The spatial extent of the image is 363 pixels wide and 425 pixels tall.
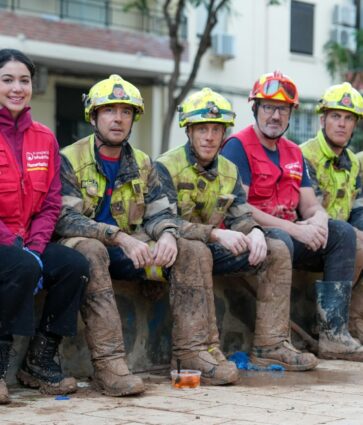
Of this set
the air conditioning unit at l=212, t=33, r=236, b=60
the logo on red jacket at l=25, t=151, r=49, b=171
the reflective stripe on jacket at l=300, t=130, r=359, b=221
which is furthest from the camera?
the air conditioning unit at l=212, t=33, r=236, b=60

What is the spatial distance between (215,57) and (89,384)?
2157cm

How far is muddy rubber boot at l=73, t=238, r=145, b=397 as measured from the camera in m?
5.93

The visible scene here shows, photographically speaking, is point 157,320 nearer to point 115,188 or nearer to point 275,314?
point 275,314

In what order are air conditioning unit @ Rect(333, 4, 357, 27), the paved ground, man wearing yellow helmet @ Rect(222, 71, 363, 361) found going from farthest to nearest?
air conditioning unit @ Rect(333, 4, 357, 27)
man wearing yellow helmet @ Rect(222, 71, 363, 361)
the paved ground

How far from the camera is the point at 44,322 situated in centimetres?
588

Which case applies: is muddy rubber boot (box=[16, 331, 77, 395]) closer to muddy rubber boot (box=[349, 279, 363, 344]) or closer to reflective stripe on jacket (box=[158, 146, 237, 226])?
reflective stripe on jacket (box=[158, 146, 237, 226])

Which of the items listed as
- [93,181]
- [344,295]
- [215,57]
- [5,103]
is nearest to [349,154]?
[344,295]

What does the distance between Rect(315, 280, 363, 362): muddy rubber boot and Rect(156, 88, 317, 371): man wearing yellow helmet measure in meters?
0.63

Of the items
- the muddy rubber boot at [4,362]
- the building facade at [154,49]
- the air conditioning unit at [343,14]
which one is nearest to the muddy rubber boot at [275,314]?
the muddy rubber boot at [4,362]

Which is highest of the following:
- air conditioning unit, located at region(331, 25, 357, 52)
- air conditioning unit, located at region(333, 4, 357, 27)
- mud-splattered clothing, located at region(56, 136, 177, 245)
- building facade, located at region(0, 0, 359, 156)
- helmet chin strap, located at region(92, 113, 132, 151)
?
air conditioning unit, located at region(333, 4, 357, 27)

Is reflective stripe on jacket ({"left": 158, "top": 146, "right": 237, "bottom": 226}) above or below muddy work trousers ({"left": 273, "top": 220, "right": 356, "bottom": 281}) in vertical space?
above

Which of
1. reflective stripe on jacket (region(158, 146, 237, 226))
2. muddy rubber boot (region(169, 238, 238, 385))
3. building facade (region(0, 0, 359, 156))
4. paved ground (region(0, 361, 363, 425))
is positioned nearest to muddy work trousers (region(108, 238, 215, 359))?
muddy rubber boot (region(169, 238, 238, 385))

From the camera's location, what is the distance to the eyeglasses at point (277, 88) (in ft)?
25.3

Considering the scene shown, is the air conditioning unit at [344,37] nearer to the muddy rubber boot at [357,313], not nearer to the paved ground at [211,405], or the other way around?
the muddy rubber boot at [357,313]
